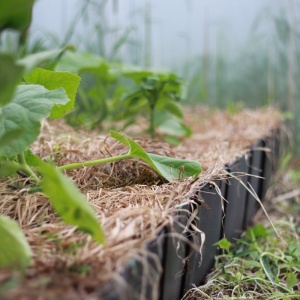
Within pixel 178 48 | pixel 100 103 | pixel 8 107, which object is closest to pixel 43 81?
pixel 8 107

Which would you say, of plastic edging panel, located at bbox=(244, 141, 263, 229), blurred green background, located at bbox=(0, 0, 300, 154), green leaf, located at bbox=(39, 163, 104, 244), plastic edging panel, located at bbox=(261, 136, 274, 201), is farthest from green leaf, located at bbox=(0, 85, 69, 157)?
blurred green background, located at bbox=(0, 0, 300, 154)

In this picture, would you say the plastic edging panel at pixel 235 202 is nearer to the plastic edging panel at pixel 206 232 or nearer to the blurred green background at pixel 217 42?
the plastic edging panel at pixel 206 232

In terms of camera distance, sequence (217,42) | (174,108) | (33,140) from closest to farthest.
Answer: (33,140)
(174,108)
(217,42)

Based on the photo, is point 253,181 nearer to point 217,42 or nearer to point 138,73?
point 138,73

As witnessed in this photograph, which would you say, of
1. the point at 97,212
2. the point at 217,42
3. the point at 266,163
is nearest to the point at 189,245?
the point at 97,212

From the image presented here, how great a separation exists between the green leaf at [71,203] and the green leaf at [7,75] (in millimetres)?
112

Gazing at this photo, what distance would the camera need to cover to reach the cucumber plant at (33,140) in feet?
1.90

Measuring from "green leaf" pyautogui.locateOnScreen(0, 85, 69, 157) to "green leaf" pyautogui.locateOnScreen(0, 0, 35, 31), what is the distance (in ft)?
0.56

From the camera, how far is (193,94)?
3.14 metres

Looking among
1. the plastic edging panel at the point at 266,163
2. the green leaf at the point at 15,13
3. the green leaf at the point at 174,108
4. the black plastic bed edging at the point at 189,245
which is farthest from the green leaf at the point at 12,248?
the plastic edging panel at the point at 266,163

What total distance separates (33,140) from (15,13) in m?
0.21

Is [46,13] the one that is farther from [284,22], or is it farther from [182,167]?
[182,167]

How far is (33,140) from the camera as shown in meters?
0.73

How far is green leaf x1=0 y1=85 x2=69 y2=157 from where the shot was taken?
734 mm
